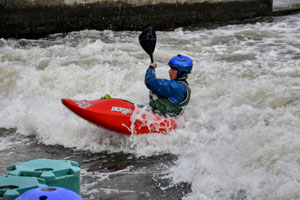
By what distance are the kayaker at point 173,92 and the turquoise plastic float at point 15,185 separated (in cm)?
287

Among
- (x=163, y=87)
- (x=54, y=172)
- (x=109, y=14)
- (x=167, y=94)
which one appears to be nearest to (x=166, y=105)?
(x=167, y=94)

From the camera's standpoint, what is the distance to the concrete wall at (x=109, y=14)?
11508 mm

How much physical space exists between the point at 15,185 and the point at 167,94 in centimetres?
308

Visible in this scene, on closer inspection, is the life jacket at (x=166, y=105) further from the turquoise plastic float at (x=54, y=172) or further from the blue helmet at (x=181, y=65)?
the turquoise plastic float at (x=54, y=172)

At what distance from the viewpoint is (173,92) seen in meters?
5.34

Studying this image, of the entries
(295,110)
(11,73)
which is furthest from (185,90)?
(11,73)

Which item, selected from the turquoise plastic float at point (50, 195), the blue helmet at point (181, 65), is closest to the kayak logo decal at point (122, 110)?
the blue helmet at point (181, 65)

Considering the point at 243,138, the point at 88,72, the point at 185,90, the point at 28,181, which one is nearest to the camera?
the point at 28,181

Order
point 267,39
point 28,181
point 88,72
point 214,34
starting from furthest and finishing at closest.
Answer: point 214,34 < point 267,39 < point 88,72 < point 28,181

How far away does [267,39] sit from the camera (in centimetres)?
1151

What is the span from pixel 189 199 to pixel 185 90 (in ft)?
6.19

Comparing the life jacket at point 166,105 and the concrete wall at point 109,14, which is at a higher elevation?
the concrete wall at point 109,14

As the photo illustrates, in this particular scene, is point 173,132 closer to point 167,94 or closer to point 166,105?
point 166,105

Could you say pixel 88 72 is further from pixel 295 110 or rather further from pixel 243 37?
pixel 243 37
